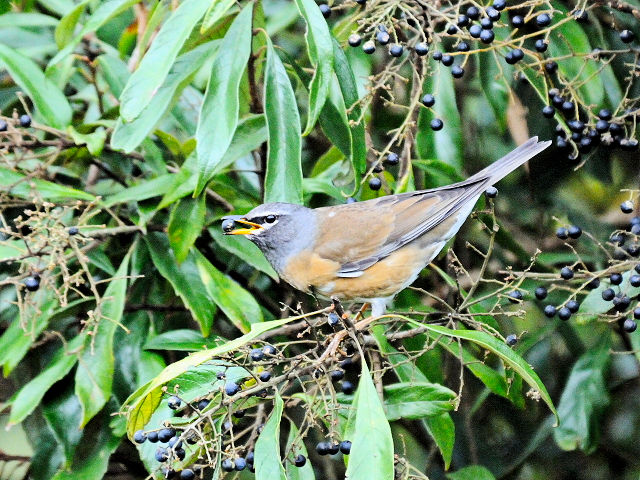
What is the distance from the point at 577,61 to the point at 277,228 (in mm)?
1562

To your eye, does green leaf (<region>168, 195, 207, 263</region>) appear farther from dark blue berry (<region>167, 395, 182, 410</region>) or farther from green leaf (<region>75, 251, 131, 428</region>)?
dark blue berry (<region>167, 395, 182, 410</region>)

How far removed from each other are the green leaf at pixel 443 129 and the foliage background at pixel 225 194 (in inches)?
0.4

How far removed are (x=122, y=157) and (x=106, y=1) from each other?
797 mm

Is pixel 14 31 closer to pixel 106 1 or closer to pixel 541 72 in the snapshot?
pixel 106 1

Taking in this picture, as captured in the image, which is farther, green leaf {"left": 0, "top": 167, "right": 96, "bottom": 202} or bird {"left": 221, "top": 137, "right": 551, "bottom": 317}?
bird {"left": 221, "top": 137, "right": 551, "bottom": 317}

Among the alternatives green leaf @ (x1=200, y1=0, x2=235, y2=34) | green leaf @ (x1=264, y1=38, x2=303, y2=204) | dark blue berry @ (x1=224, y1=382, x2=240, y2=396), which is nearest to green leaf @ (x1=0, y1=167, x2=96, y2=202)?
green leaf @ (x1=264, y1=38, x2=303, y2=204)

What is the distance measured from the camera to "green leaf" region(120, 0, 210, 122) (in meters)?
3.36

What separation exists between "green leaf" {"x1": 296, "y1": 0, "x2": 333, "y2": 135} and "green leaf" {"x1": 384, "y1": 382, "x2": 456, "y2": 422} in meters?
1.07

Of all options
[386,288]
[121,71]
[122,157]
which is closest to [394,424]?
[386,288]

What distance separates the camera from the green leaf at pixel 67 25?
13.1 feet

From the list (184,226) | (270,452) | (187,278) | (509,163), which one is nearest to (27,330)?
(187,278)

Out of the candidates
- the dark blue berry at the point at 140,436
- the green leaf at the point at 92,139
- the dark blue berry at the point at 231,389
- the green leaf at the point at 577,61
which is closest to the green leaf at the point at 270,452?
the dark blue berry at the point at 231,389

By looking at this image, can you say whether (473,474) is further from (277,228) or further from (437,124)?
(437,124)

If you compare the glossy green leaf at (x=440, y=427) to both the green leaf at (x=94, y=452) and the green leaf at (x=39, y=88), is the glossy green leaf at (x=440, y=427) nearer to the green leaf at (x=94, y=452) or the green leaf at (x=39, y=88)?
the green leaf at (x=94, y=452)
